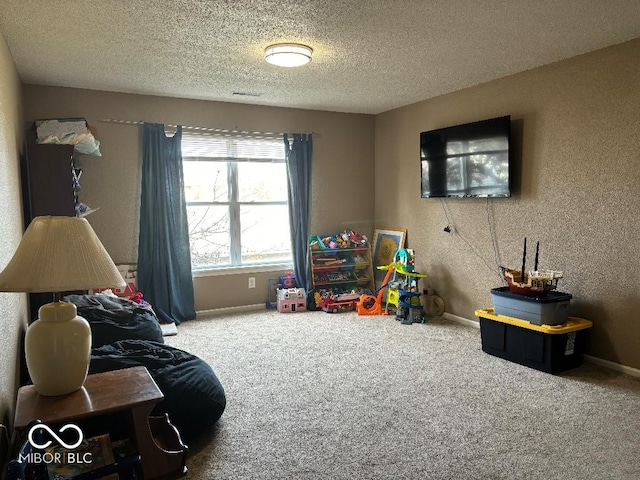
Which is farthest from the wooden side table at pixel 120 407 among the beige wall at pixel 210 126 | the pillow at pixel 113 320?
the beige wall at pixel 210 126

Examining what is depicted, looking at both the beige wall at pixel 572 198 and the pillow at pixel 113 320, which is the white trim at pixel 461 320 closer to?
the beige wall at pixel 572 198

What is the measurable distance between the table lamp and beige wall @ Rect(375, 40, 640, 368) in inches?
133

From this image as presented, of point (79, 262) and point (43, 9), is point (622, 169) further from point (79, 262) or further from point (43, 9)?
point (43, 9)

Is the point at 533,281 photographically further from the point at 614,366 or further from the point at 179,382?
the point at 179,382

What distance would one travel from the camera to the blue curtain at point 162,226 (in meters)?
4.81

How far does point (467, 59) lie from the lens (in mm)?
3609

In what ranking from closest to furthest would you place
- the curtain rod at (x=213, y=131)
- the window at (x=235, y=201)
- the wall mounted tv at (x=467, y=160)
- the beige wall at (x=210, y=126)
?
the wall mounted tv at (x=467, y=160)
the beige wall at (x=210, y=126)
the curtain rod at (x=213, y=131)
the window at (x=235, y=201)

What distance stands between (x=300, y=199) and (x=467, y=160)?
80.0 inches

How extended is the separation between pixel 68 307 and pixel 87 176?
3204mm

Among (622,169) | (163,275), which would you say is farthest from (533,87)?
(163,275)

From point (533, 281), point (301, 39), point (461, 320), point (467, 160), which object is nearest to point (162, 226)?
point (301, 39)

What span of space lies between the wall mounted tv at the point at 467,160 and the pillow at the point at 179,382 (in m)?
2.97

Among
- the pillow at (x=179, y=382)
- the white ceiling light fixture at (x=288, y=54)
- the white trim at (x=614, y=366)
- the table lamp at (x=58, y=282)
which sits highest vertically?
the white ceiling light fixture at (x=288, y=54)

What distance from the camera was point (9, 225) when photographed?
106 inches
